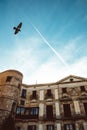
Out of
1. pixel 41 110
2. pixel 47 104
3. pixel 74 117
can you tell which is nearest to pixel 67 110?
pixel 74 117

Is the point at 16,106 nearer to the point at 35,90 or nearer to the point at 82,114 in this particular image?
the point at 35,90

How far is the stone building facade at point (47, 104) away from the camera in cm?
2278

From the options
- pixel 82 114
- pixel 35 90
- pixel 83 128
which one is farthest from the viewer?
pixel 35 90

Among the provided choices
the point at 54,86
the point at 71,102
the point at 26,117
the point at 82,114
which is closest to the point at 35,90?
the point at 54,86

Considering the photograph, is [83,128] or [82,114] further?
[82,114]

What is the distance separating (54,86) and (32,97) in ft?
16.9

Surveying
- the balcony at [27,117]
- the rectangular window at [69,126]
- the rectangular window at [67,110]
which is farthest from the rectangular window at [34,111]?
the rectangular window at [69,126]

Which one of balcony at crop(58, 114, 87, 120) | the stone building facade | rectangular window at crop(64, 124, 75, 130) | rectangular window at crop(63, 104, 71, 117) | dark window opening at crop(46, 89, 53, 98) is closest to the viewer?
rectangular window at crop(64, 124, 75, 130)

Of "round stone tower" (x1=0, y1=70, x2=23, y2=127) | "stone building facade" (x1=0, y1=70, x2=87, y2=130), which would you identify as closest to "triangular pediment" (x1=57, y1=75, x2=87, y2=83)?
"stone building facade" (x1=0, y1=70, x2=87, y2=130)

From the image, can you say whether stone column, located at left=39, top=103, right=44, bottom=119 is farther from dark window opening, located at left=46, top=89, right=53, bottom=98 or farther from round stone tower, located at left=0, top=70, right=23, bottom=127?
round stone tower, located at left=0, top=70, right=23, bottom=127

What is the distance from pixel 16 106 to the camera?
25578 mm

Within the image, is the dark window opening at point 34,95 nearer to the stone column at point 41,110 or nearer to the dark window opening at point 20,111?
the stone column at point 41,110

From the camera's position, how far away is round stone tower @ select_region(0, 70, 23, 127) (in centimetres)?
2327

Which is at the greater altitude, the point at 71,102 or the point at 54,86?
the point at 54,86
